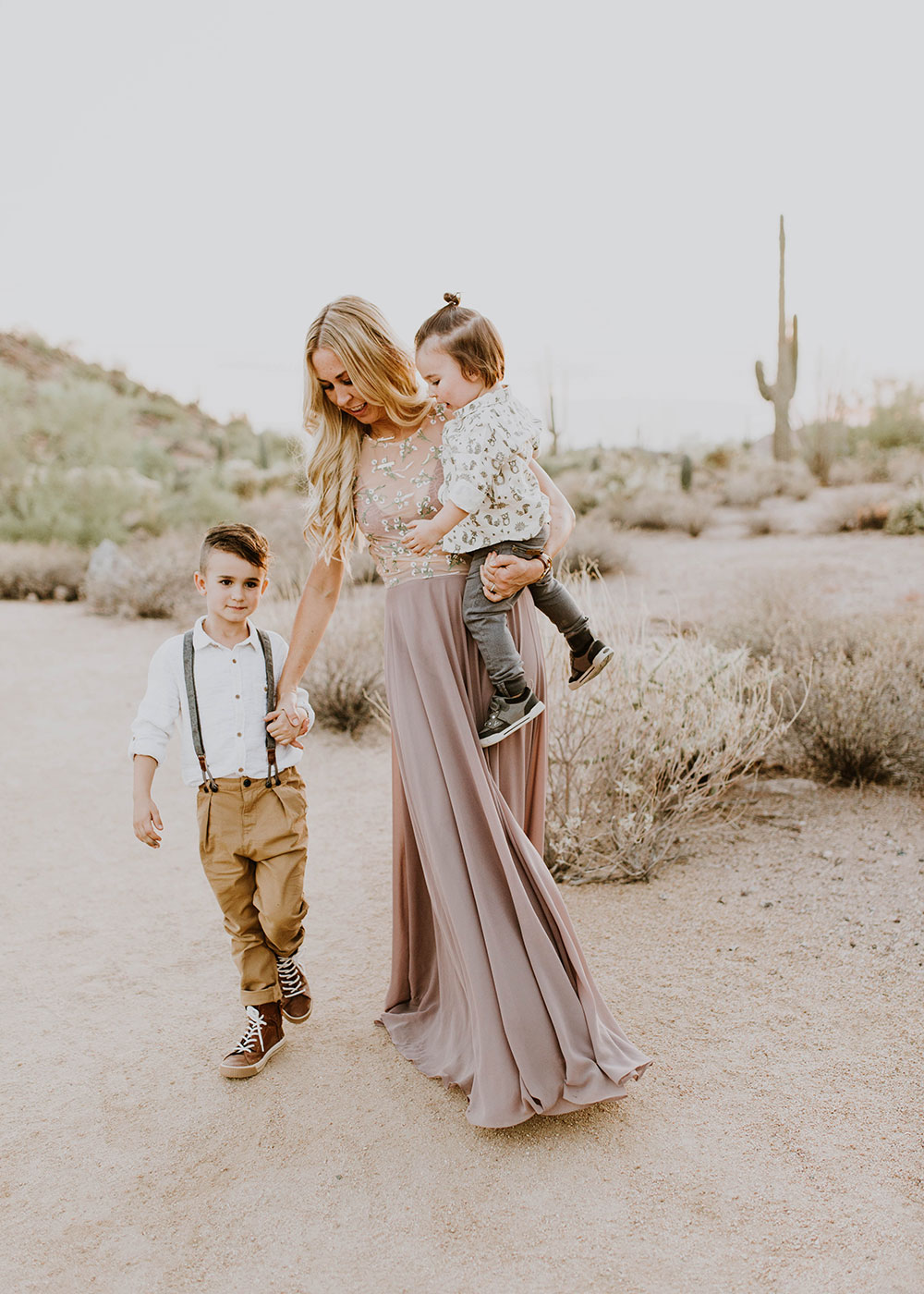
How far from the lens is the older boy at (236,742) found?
9.20 feet

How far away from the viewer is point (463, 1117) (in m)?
2.78

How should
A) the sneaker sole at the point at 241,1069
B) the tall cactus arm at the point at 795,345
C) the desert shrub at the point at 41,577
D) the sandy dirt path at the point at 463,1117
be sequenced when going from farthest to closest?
the tall cactus arm at the point at 795,345 → the desert shrub at the point at 41,577 → the sneaker sole at the point at 241,1069 → the sandy dirt path at the point at 463,1117

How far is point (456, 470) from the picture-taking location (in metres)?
2.59

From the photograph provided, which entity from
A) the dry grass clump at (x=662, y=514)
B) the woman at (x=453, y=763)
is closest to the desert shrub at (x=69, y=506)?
the dry grass clump at (x=662, y=514)

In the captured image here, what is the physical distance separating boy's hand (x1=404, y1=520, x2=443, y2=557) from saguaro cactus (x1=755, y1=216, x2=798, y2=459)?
20.4 metres

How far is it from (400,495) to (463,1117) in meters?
1.71

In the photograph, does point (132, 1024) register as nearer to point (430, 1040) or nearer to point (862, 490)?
point (430, 1040)

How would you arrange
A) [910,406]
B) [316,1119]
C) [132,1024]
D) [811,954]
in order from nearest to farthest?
[316,1119] < [132,1024] < [811,954] < [910,406]

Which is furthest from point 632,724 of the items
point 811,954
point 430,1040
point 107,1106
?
point 107,1106

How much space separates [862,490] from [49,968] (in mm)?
14135

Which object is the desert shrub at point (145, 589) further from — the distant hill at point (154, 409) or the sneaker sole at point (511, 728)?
the distant hill at point (154, 409)

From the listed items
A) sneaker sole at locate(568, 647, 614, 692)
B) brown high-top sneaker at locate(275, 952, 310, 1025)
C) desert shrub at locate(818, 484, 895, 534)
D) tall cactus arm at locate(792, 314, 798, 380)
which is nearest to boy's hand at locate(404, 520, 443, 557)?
sneaker sole at locate(568, 647, 614, 692)

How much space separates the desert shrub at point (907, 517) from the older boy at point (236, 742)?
12.2 metres

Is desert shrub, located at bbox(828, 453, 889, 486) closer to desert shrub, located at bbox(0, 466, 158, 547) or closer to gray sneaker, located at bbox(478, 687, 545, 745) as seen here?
desert shrub, located at bbox(0, 466, 158, 547)
